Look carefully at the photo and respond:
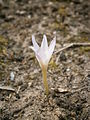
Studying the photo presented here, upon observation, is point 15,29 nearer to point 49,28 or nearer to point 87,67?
point 49,28

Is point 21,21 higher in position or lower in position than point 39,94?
higher

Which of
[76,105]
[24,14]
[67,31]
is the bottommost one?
[76,105]

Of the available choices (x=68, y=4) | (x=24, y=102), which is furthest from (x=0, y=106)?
(x=68, y=4)

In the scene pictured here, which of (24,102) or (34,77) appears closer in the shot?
(24,102)

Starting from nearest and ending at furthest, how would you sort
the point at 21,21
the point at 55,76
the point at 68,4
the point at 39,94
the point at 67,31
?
the point at 39,94 < the point at 55,76 < the point at 67,31 < the point at 21,21 < the point at 68,4

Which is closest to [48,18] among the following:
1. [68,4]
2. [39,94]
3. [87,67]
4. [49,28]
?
[49,28]

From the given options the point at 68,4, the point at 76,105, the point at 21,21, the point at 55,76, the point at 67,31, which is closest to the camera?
the point at 76,105
